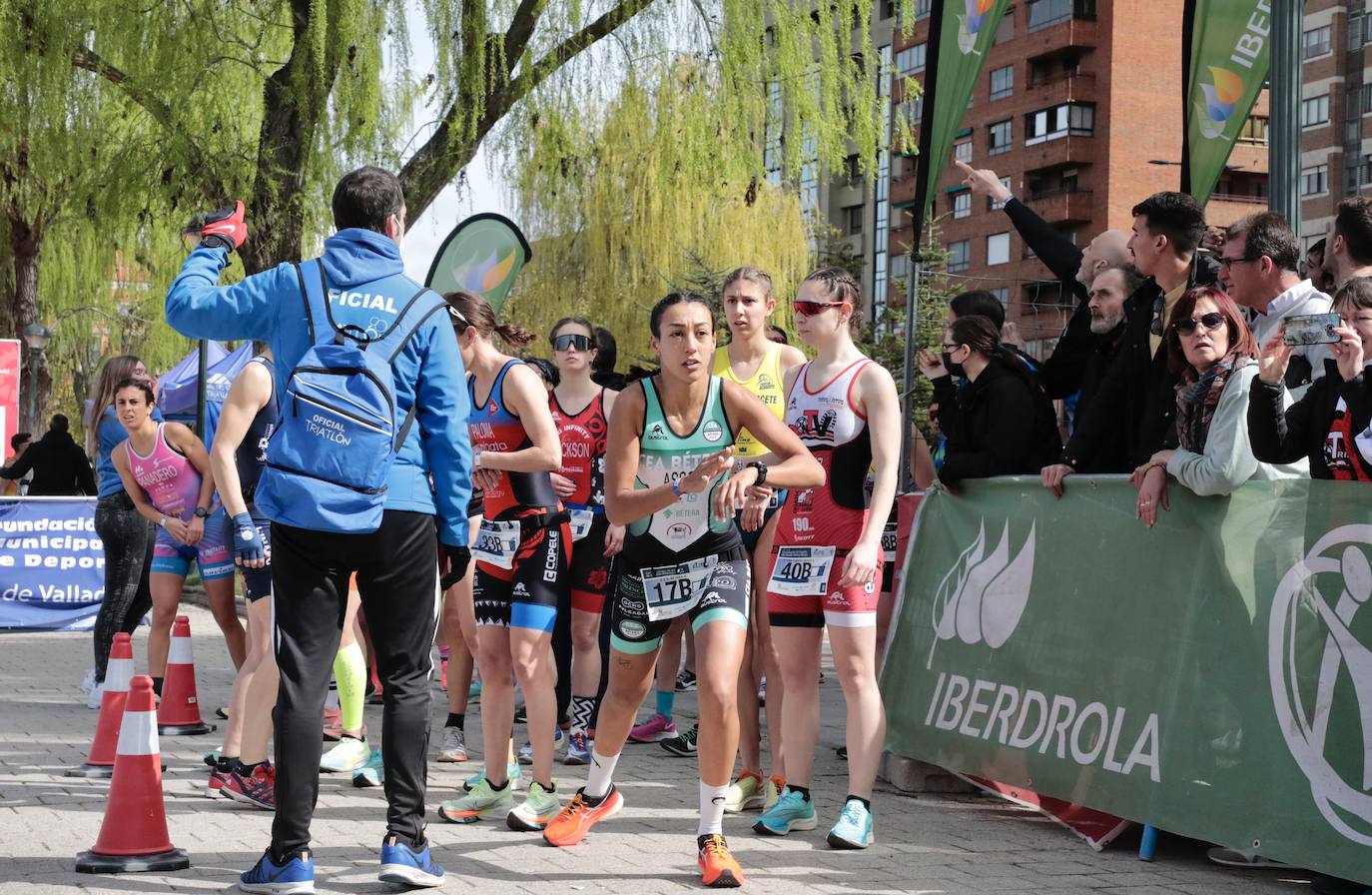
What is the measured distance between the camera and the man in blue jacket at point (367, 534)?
4.93 metres

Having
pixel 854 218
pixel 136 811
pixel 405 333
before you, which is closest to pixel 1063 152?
pixel 854 218

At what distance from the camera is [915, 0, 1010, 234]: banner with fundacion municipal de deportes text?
9695 mm

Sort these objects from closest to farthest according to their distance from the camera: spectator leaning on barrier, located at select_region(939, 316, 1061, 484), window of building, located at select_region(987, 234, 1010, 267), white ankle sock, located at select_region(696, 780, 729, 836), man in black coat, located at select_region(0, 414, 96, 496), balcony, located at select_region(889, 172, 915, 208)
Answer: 1. white ankle sock, located at select_region(696, 780, 729, 836)
2. spectator leaning on barrier, located at select_region(939, 316, 1061, 484)
3. man in black coat, located at select_region(0, 414, 96, 496)
4. window of building, located at select_region(987, 234, 1010, 267)
5. balcony, located at select_region(889, 172, 915, 208)

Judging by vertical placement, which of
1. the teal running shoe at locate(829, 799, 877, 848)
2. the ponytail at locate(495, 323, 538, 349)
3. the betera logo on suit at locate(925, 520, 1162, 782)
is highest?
the ponytail at locate(495, 323, 538, 349)

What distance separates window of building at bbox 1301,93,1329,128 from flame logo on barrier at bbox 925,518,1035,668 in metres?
63.9

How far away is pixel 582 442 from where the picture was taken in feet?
26.2

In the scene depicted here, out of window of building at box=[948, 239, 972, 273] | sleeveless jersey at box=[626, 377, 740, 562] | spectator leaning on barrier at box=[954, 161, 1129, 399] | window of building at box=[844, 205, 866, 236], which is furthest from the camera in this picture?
window of building at box=[844, 205, 866, 236]

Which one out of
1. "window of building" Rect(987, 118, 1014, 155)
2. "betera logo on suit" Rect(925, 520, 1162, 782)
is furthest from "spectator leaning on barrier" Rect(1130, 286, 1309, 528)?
"window of building" Rect(987, 118, 1014, 155)

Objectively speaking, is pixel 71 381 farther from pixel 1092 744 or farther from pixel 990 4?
pixel 1092 744

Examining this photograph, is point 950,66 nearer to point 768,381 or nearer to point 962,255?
point 768,381

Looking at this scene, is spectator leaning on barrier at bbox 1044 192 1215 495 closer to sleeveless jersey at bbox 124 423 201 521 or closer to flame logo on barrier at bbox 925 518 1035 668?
flame logo on barrier at bbox 925 518 1035 668

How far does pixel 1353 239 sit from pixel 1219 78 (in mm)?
2442

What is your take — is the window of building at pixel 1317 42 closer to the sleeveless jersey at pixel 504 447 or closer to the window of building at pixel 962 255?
the window of building at pixel 962 255

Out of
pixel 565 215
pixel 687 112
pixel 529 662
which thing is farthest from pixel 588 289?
pixel 529 662
